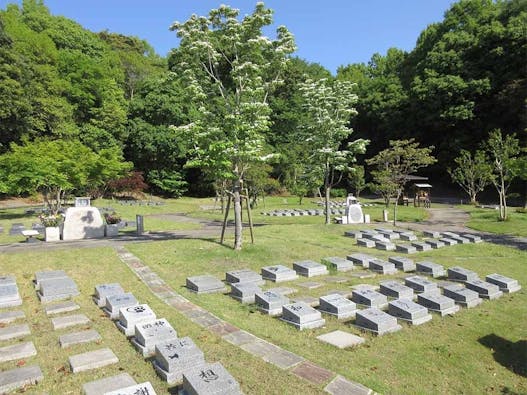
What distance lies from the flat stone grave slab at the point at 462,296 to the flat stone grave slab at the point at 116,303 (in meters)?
7.16

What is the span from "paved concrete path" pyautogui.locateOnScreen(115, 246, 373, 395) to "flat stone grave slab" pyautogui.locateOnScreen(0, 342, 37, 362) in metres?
2.72

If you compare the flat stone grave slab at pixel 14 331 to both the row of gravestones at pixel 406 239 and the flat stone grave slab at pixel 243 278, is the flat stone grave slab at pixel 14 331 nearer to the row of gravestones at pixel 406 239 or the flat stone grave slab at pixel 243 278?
the flat stone grave slab at pixel 243 278

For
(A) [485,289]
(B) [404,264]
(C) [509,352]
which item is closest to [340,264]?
(B) [404,264]

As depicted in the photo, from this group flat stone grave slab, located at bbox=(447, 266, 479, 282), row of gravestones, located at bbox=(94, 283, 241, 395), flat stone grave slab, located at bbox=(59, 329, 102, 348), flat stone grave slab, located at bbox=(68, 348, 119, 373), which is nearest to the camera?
row of gravestones, located at bbox=(94, 283, 241, 395)

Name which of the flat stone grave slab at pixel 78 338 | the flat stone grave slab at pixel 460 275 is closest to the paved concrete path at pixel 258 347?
the flat stone grave slab at pixel 78 338

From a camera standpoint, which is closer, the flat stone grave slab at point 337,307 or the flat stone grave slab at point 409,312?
the flat stone grave slab at point 409,312

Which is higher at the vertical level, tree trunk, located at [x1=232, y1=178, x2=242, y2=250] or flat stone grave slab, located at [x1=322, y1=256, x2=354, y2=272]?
tree trunk, located at [x1=232, y1=178, x2=242, y2=250]

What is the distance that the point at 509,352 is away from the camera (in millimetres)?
6406

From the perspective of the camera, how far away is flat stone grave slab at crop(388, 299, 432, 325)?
7.40 meters

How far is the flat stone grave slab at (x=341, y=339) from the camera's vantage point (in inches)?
253

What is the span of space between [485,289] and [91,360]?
8.86 meters

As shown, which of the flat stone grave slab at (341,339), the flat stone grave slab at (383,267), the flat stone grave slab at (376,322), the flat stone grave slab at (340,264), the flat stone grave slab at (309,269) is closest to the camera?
the flat stone grave slab at (341,339)

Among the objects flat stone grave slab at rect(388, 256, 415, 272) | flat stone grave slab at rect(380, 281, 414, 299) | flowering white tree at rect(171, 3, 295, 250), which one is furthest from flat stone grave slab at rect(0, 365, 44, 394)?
flat stone grave slab at rect(388, 256, 415, 272)

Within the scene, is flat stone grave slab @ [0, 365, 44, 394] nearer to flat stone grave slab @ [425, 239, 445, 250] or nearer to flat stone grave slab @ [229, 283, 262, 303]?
flat stone grave slab @ [229, 283, 262, 303]
